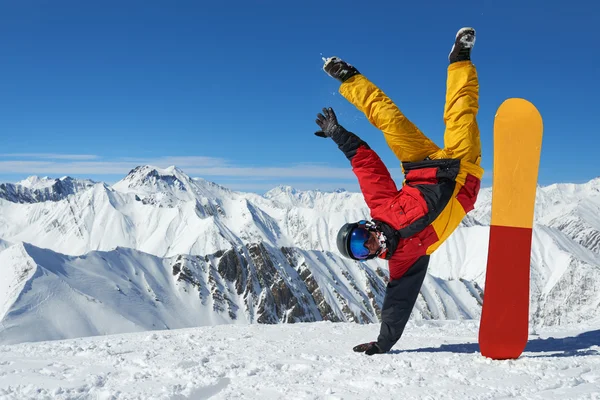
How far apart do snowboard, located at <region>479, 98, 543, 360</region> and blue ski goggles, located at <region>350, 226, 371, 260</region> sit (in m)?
1.72

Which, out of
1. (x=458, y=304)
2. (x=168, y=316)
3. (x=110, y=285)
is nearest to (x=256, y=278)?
(x=168, y=316)

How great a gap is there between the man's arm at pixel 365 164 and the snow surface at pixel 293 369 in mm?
2166

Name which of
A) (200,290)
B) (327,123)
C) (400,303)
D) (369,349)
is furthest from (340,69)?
(200,290)

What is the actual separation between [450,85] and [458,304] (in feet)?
642

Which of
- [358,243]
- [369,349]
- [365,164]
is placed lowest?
[369,349]

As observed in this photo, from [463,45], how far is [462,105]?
857 mm

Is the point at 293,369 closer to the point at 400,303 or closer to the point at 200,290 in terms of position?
the point at 400,303

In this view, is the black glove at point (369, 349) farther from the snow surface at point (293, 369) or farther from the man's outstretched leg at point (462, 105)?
the man's outstretched leg at point (462, 105)

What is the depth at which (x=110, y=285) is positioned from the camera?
98312 mm

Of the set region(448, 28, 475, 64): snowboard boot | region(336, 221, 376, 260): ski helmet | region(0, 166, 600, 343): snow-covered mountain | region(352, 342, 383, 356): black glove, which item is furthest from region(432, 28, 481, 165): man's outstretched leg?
region(0, 166, 600, 343): snow-covered mountain

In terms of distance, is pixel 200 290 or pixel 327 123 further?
pixel 200 290

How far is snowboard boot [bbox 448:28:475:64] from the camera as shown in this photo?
20.2 ft

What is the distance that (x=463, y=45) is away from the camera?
6.18 m

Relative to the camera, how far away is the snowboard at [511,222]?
5727 mm
